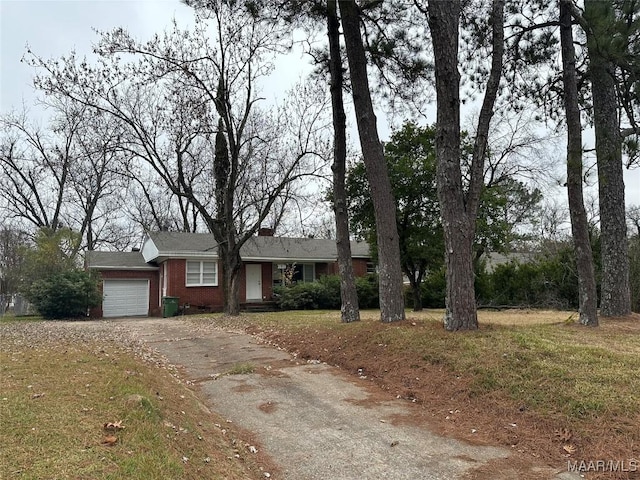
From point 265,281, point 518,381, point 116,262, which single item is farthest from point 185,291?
point 518,381

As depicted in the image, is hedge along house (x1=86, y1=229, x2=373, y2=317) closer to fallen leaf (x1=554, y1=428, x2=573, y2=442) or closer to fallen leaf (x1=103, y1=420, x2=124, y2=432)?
fallen leaf (x1=103, y1=420, x2=124, y2=432)

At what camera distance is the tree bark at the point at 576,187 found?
357 inches

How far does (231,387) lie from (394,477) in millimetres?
3356

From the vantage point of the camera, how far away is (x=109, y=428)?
3.82 metres

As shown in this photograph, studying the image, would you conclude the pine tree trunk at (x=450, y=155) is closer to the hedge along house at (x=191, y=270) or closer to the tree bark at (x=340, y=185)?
the tree bark at (x=340, y=185)

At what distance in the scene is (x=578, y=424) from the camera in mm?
4305

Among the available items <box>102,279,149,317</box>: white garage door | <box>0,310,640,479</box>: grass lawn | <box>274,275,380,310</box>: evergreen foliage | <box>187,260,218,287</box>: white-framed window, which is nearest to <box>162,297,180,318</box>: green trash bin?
<box>187,260,218,287</box>: white-framed window

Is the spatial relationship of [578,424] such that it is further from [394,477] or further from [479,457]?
[394,477]

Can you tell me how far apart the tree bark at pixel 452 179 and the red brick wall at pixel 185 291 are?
16545mm

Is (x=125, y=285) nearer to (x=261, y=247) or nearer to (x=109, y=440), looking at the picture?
(x=261, y=247)

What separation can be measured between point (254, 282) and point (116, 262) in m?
7.13

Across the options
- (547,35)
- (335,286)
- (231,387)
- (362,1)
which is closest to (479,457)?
(231,387)

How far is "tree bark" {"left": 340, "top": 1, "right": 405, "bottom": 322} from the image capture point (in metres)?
9.21

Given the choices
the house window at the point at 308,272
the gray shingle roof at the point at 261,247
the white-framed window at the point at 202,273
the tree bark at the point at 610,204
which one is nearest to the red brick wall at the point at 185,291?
the white-framed window at the point at 202,273
